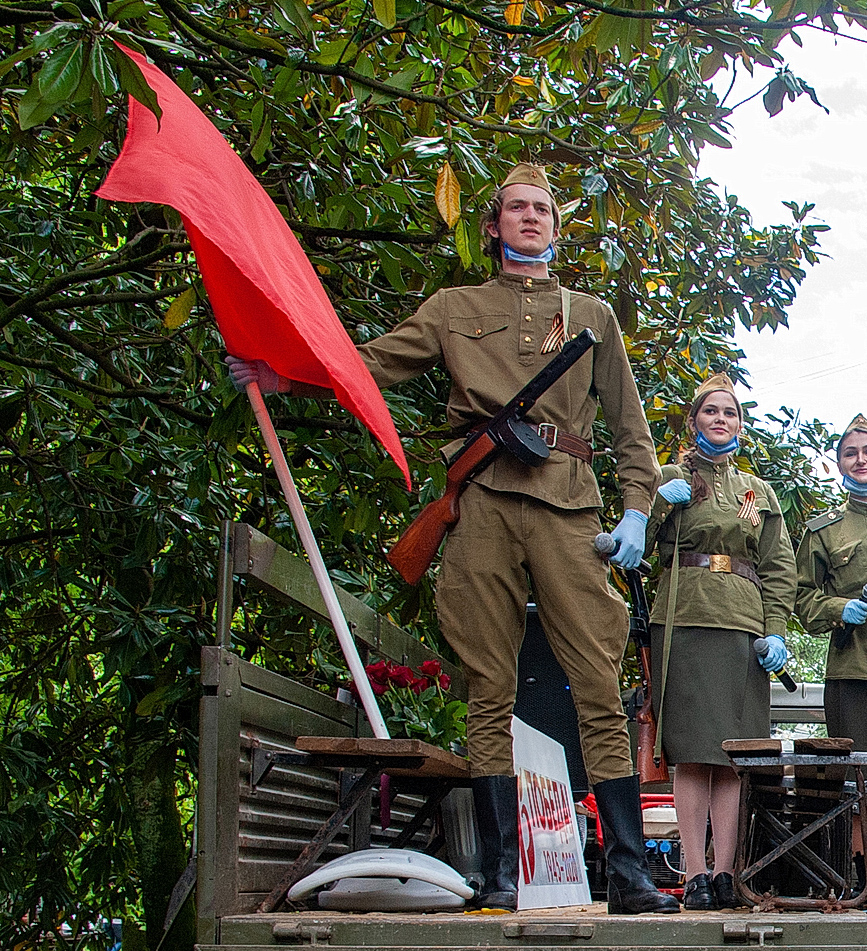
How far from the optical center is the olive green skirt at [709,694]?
4.16 metres

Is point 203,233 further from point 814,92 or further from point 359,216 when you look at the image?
point 814,92

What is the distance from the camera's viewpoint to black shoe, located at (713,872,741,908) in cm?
381

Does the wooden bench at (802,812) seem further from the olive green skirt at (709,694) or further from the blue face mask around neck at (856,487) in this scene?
the blue face mask around neck at (856,487)

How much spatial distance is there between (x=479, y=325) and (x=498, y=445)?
1.36 feet

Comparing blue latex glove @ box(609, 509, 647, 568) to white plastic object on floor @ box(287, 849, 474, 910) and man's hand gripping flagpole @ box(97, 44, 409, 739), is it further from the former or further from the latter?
white plastic object on floor @ box(287, 849, 474, 910)

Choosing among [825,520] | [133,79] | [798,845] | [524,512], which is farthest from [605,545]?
[825,520]

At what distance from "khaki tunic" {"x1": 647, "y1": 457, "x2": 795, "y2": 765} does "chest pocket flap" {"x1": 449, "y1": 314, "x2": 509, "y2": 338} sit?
1070 millimetres

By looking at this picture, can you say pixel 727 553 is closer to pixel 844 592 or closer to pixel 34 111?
pixel 844 592

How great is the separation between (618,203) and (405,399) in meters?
1.15

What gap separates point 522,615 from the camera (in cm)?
346

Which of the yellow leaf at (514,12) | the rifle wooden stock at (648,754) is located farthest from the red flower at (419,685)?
the yellow leaf at (514,12)

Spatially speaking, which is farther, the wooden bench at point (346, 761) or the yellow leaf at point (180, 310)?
the yellow leaf at point (180, 310)

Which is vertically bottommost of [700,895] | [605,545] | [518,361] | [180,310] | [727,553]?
[700,895]

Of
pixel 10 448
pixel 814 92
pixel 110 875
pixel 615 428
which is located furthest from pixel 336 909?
pixel 110 875
